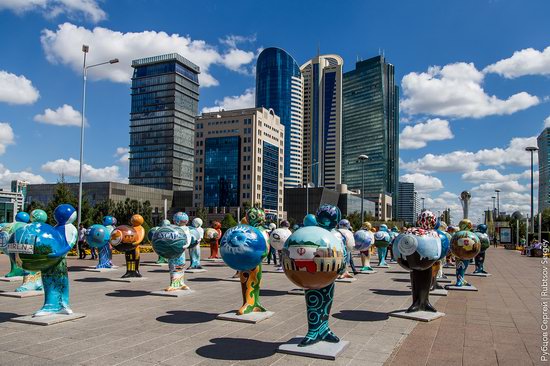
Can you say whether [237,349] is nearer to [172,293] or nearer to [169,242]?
[169,242]

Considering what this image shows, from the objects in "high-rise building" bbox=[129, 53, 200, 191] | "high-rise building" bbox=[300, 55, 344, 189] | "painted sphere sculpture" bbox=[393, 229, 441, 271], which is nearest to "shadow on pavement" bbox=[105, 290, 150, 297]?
"painted sphere sculpture" bbox=[393, 229, 441, 271]

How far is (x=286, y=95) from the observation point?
170875 millimetres

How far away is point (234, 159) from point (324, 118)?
3287 inches

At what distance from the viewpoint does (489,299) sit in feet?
46.6

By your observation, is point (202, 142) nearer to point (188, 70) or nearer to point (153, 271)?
point (188, 70)

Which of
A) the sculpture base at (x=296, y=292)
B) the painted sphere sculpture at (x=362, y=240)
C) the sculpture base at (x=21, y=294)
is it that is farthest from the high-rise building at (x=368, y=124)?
the sculpture base at (x=21, y=294)

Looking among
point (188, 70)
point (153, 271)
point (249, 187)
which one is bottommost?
point (153, 271)

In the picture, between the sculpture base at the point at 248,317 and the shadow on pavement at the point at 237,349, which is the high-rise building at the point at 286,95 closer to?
the sculpture base at the point at 248,317

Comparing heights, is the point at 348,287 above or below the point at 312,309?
below

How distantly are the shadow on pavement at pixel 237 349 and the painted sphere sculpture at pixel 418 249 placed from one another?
3872 mm

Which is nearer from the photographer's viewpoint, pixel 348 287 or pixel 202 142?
pixel 348 287

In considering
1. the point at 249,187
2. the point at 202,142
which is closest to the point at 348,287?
the point at 249,187

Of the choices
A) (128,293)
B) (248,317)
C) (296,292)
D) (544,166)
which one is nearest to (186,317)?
(248,317)

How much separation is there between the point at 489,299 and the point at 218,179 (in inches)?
3911
